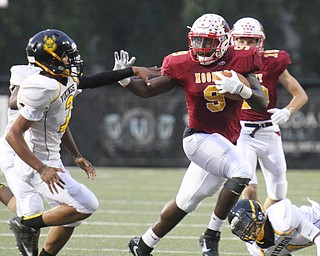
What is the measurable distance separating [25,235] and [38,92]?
891 mm

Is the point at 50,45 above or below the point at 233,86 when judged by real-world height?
above

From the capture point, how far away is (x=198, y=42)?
560 cm

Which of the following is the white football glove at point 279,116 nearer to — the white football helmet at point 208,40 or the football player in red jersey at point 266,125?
the football player in red jersey at point 266,125

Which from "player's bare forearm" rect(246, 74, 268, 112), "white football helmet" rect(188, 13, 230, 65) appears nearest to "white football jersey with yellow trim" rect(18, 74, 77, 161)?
"white football helmet" rect(188, 13, 230, 65)

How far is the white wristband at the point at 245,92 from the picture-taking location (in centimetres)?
534

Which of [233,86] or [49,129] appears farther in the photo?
[233,86]

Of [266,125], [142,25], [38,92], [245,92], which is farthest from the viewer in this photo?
[142,25]

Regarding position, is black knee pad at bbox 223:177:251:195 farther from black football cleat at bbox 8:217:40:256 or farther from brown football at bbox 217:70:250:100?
black football cleat at bbox 8:217:40:256

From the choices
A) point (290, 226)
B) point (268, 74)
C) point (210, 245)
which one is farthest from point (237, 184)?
point (268, 74)

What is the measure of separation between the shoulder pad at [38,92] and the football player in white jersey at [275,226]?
1.21 metres

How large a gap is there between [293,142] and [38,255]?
774 centimetres

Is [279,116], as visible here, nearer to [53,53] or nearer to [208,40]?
[208,40]

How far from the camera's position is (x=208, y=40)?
5582mm

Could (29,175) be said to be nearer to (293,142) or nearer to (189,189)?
(189,189)
